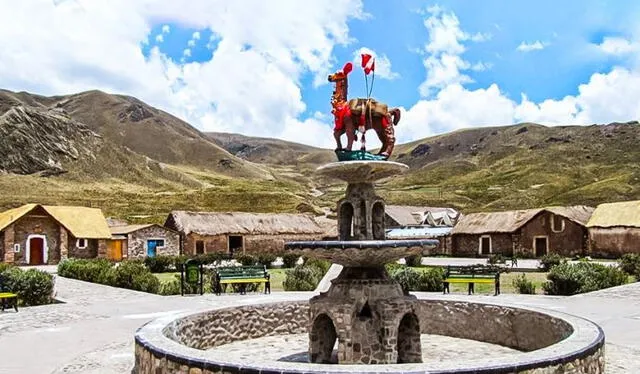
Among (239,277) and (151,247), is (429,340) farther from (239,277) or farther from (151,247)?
Result: (151,247)

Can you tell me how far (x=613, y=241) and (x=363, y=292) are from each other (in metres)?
43.6

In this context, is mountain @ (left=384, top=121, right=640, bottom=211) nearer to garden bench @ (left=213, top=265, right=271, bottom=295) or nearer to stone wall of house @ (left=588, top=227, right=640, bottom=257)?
stone wall of house @ (left=588, top=227, right=640, bottom=257)

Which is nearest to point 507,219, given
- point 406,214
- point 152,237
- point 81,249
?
point 406,214

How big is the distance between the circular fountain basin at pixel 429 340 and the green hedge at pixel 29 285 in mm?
9694

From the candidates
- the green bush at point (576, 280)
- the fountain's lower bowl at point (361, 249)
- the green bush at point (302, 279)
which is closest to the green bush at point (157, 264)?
the green bush at point (302, 279)

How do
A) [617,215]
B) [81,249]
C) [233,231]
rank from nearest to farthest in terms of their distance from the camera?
[81,249] → [617,215] → [233,231]

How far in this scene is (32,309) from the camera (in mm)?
18922

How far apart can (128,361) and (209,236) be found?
42150 millimetres

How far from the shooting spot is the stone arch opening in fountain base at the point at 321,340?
416 inches

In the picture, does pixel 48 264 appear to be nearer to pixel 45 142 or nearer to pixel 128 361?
pixel 128 361

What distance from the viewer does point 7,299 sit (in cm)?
1970

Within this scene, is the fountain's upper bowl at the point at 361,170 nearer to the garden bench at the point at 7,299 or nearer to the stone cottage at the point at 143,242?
the garden bench at the point at 7,299

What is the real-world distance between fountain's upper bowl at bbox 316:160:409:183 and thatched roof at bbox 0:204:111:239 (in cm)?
3964

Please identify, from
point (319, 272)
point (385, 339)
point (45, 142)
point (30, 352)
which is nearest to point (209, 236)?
point (319, 272)
